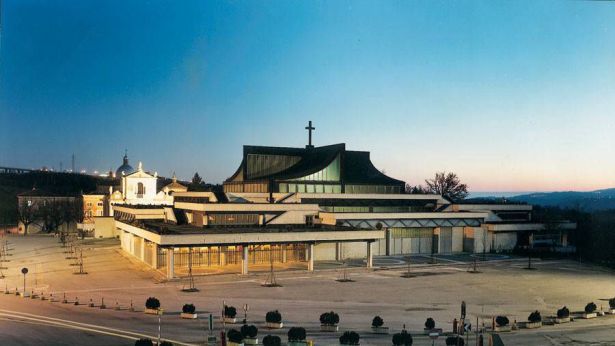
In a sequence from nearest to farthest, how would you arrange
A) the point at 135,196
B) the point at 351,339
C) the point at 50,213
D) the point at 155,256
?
1. the point at 351,339
2. the point at 155,256
3. the point at 135,196
4. the point at 50,213

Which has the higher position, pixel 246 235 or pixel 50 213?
pixel 246 235

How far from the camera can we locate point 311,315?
36094 millimetres

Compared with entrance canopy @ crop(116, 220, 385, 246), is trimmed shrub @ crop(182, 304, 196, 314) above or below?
below

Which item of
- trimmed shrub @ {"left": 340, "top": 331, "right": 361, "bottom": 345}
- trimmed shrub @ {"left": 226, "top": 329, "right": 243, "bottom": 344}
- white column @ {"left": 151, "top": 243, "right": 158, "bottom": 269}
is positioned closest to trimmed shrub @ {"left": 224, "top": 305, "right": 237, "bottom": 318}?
trimmed shrub @ {"left": 226, "top": 329, "right": 243, "bottom": 344}

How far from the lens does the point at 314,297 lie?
42.9 m

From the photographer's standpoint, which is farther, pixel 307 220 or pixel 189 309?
Answer: pixel 307 220

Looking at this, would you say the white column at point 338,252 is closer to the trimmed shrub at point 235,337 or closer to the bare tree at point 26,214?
the trimmed shrub at point 235,337

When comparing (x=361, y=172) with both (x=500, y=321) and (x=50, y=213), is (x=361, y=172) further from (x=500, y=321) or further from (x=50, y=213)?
(x=50, y=213)

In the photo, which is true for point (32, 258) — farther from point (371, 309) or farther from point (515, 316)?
point (515, 316)

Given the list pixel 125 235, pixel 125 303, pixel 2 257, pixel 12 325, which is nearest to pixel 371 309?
pixel 125 303

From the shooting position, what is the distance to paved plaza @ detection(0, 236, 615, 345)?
31234 mm

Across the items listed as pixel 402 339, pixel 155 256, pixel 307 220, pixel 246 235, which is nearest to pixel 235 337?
pixel 402 339

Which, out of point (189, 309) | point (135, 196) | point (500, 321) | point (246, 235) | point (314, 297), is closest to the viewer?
point (500, 321)

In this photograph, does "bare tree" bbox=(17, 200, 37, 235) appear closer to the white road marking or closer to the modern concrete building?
the modern concrete building
